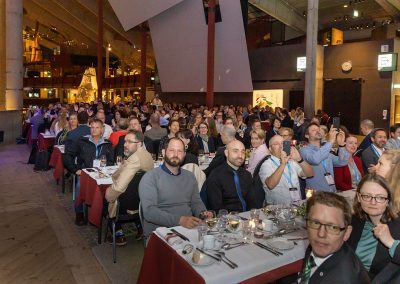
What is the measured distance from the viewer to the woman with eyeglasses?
1912 millimetres

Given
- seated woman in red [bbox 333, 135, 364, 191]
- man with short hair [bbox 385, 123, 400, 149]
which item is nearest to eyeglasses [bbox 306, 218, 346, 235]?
seated woman in red [bbox 333, 135, 364, 191]

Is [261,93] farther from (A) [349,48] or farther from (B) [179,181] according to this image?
(B) [179,181]

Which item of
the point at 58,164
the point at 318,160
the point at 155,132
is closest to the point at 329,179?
the point at 318,160

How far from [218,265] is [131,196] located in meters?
1.86

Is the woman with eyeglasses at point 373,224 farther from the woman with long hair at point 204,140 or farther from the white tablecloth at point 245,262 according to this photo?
the woman with long hair at point 204,140

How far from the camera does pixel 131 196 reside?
3.84 meters

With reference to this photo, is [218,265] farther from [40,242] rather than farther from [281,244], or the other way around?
[40,242]

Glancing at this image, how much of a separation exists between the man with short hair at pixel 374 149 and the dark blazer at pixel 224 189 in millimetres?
2269

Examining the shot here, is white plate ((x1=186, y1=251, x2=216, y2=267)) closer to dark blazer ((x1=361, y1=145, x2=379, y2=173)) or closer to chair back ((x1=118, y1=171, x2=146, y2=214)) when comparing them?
chair back ((x1=118, y1=171, x2=146, y2=214))

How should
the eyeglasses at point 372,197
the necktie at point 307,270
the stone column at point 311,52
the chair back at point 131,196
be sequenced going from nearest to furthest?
1. the necktie at point 307,270
2. the eyeglasses at point 372,197
3. the chair back at point 131,196
4. the stone column at point 311,52

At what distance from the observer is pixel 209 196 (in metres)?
3.38

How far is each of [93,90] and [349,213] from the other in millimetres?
28269

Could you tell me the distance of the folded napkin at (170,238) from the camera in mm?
2416

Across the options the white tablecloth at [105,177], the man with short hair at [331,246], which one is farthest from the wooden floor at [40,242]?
the man with short hair at [331,246]
